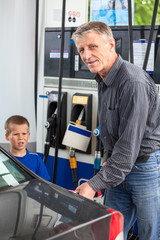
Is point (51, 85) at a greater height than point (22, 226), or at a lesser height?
greater

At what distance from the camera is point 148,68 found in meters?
3.28

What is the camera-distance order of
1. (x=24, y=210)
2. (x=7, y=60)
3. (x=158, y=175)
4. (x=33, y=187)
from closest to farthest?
(x=24, y=210)
(x=33, y=187)
(x=158, y=175)
(x=7, y=60)

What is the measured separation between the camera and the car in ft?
4.19

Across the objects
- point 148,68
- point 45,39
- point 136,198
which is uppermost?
point 45,39

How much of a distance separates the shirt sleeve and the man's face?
216 mm

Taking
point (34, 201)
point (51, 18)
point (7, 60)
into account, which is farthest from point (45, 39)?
point (34, 201)

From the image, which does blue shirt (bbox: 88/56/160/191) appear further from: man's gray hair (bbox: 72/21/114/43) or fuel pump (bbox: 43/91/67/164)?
fuel pump (bbox: 43/91/67/164)

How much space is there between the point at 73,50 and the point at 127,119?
1.92 meters

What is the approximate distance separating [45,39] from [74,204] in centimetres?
267

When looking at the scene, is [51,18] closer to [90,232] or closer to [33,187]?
[33,187]

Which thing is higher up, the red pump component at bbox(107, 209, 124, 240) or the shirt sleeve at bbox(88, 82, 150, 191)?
the shirt sleeve at bbox(88, 82, 150, 191)

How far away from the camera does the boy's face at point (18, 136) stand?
2.97 metres

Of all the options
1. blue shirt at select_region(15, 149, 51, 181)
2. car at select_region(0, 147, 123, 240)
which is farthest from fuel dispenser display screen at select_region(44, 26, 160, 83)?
car at select_region(0, 147, 123, 240)

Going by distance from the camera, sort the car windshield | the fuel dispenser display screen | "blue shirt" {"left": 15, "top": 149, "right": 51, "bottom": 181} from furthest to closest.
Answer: the fuel dispenser display screen → "blue shirt" {"left": 15, "top": 149, "right": 51, "bottom": 181} → the car windshield
